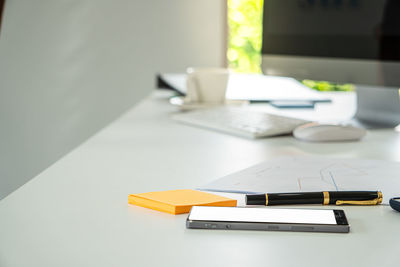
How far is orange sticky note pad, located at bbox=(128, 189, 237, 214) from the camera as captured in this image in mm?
491

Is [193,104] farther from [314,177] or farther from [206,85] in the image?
[314,177]

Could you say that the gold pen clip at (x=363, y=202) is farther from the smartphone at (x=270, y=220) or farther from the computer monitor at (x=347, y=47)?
the computer monitor at (x=347, y=47)

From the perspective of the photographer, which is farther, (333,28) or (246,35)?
(246,35)

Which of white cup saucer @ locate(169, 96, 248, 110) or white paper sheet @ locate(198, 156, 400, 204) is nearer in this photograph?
white paper sheet @ locate(198, 156, 400, 204)

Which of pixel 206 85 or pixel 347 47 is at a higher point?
pixel 347 47

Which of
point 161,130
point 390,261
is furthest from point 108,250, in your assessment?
point 161,130

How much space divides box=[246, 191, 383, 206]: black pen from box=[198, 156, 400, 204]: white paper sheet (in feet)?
0.07

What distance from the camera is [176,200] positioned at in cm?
51

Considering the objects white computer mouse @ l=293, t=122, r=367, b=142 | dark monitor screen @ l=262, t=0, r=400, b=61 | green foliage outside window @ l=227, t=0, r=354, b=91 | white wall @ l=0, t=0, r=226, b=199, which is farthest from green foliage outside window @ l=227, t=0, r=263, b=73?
white computer mouse @ l=293, t=122, r=367, b=142

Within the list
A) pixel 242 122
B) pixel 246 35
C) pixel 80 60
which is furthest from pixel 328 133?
pixel 246 35

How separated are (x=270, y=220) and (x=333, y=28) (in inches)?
30.8

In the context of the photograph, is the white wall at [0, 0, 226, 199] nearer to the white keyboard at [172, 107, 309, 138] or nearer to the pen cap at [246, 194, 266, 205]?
the white keyboard at [172, 107, 309, 138]

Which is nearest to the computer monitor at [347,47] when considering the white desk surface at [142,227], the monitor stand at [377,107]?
the monitor stand at [377,107]

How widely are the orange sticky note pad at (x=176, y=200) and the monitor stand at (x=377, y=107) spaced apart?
63 cm
